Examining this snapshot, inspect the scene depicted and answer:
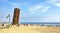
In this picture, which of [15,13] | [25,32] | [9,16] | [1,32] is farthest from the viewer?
[9,16]

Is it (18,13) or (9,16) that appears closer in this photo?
(18,13)

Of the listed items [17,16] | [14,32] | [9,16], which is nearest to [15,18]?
[17,16]

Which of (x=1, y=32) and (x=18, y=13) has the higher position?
(x=18, y=13)

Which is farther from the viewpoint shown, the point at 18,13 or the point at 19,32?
the point at 18,13

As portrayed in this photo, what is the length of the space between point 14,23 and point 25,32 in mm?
5031

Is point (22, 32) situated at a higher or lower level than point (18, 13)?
lower

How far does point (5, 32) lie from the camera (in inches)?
521

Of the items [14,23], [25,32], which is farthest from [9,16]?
[25,32]

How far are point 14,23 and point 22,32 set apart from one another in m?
5.11

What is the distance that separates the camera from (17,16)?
1848 cm

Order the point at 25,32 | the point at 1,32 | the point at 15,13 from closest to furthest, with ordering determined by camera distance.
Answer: the point at 1,32
the point at 25,32
the point at 15,13

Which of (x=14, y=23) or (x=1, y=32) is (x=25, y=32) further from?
(x=14, y=23)

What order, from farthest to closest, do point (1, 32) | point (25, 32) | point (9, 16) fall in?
point (9, 16)
point (25, 32)
point (1, 32)

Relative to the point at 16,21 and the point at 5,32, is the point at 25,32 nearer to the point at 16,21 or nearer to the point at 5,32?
the point at 5,32
